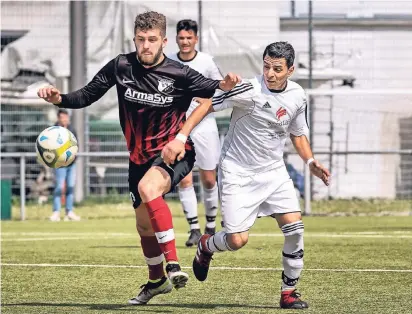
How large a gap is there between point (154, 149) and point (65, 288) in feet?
5.31

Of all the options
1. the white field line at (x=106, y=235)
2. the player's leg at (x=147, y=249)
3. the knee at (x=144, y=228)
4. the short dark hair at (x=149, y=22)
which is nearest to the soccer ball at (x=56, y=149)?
the player's leg at (x=147, y=249)

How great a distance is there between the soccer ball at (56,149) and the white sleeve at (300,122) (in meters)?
1.72

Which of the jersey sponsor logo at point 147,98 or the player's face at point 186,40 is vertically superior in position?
the player's face at point 186,40

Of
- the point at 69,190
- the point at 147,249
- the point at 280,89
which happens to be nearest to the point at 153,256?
the point at 147,249

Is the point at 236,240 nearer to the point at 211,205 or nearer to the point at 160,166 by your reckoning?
the point at 160,166

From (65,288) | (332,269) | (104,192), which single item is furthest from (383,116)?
(65,288)

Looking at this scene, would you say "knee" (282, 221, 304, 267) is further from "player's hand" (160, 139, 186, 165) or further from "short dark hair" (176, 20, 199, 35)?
"short dark hair" (176, 20, 199, 35)

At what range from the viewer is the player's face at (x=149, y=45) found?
8055 millimetres

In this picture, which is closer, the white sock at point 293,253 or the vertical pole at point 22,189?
the white sock at point 293,253

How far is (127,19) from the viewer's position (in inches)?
888

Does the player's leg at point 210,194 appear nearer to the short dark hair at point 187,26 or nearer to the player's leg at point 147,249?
the short dark hair at point 187,26

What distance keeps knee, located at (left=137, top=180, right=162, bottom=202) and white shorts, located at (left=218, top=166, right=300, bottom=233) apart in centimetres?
64

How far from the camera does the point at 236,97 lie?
8258mm

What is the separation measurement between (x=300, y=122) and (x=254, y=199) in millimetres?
715
